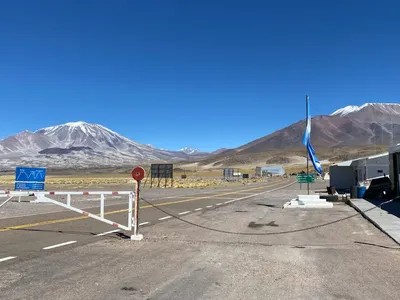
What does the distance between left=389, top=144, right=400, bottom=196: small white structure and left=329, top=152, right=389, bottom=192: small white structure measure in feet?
28.2

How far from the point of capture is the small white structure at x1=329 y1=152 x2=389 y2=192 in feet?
135

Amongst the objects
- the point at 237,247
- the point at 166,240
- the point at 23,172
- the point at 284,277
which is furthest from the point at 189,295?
the point at 23,172

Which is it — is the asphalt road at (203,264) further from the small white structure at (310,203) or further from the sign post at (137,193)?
the small white structure at (310,203)

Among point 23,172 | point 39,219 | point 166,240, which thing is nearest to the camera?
point 166,240

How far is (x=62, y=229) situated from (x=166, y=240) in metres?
3.77

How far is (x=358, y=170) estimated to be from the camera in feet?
153

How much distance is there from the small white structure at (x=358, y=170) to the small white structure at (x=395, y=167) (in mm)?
8592

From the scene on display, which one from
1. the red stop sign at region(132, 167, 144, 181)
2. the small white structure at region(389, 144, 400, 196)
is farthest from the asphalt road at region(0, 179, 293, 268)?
the small white structure at region(389, 144, 400, 196)

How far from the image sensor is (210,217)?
752 inches

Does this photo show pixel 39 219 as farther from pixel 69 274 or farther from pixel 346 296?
pixel 346 296

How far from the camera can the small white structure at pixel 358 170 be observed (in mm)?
41281

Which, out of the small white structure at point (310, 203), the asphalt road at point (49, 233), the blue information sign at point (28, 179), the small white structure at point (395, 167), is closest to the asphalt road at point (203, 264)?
the asphalt road at point (49, 233)

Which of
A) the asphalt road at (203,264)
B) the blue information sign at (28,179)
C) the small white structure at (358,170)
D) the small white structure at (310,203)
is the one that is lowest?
the asphalt road at (203,264)

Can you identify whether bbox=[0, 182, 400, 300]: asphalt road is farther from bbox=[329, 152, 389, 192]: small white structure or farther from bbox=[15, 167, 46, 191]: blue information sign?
bbox=[329, 152, 389, 192]: small white structure
